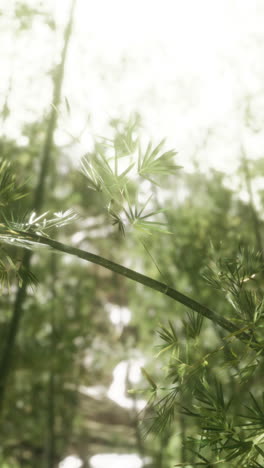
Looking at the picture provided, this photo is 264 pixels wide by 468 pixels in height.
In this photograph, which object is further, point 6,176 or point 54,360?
point 54,360

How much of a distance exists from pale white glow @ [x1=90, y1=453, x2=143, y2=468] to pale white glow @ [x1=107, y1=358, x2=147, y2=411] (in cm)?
57

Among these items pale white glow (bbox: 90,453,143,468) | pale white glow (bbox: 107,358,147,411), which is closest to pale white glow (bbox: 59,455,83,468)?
pale white glow (bbox: 90,453,143,468)

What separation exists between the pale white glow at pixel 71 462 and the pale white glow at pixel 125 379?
94cm

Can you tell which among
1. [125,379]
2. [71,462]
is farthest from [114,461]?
[125,379]

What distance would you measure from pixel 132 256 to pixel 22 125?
1863 millimetres

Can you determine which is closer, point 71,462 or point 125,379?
point 125,379

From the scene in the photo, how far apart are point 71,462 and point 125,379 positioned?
1881mm

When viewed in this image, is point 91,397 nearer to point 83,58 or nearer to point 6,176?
point 83,58

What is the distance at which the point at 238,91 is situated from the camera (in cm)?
335

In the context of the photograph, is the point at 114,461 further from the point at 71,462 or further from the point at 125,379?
the point at 125,379

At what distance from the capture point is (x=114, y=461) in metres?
5.75

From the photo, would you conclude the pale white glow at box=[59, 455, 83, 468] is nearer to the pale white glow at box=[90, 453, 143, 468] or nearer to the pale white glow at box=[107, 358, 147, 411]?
the pale white glow at box=[90, 453, 143, 468]

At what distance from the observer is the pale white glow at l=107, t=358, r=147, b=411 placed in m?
4.55

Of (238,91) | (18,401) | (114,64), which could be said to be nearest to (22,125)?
(114,64)
